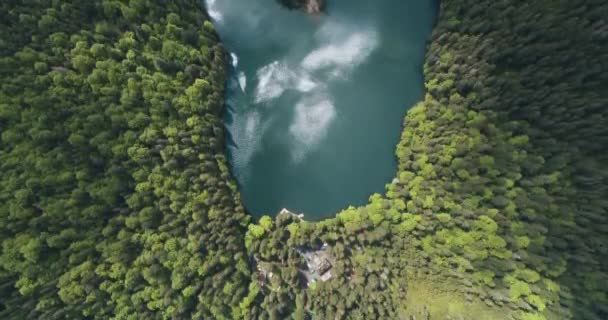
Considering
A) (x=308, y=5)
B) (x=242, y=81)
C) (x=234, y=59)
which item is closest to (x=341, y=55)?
(x=308, y=5)

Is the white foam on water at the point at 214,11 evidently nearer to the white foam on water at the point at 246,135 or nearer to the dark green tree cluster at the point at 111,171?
the dark green tree cluster at the point at 111,171

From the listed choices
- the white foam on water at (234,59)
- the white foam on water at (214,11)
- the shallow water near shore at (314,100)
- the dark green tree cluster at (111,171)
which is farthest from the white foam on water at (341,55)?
the dark green tree cluster at (111,171)

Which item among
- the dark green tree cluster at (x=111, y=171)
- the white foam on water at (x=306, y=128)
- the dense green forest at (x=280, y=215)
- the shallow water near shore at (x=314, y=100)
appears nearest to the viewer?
the dark green tree cluster at (x=111, y=171)

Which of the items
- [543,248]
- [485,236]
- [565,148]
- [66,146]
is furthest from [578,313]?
[66,146]

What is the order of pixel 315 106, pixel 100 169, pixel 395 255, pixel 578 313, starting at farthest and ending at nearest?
pixel 315 106, pixel 395 255, pixel 100 169, pixel 578 313

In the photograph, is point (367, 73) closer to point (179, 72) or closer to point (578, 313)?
point (179, 72)

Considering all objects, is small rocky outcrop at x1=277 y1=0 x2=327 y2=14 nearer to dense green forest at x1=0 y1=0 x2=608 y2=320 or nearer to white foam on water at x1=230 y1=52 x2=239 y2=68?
white foam on water at x1=230 y1=52 x2=239 y2=68

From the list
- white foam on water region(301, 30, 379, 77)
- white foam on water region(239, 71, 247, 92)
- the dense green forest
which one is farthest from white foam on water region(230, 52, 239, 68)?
white foam on water region(301, 30, 379, 77)
